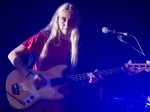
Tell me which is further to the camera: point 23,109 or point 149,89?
point 149,89

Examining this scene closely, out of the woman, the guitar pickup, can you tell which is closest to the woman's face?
the woman

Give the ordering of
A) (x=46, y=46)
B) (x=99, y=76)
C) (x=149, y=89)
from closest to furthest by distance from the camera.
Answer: (x=46, y=46), (x=99, y=76), (x=149, y=89)

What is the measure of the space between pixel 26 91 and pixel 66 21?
0.84m

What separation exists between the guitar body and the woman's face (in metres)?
0.42

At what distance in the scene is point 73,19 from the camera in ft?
7.43

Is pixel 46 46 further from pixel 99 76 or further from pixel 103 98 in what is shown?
pixel 103 98

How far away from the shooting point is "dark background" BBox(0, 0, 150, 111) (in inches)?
104

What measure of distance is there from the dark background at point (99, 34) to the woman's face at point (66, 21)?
42cm

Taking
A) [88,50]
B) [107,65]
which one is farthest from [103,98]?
[88,50]

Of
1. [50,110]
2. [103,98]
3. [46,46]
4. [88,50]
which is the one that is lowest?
[103,98]

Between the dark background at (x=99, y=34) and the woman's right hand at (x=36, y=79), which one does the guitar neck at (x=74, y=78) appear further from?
the dark background at (x=99, y=34)

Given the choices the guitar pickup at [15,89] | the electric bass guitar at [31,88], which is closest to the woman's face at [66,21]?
the electric bass guitar at [31,88]

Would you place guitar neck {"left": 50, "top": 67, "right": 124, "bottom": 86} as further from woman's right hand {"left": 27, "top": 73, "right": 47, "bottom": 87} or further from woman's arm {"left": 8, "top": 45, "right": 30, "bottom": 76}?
woman's arm {"left": 8, "top": 45, "right": 30, "bottom": 76}

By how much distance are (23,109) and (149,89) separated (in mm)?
1613
